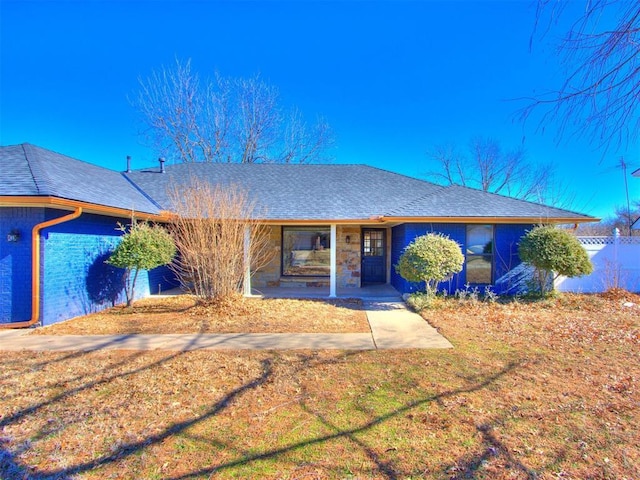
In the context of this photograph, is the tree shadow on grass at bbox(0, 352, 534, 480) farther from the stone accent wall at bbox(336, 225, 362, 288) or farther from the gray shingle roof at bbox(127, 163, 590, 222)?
the stone accent wall at bbox(336, 225, 362, 288)

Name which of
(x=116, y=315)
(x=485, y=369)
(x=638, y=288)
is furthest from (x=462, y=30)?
(x=638, y=288)

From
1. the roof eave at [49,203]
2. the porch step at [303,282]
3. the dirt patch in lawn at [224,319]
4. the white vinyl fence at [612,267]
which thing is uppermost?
the roof eave at [49,203]

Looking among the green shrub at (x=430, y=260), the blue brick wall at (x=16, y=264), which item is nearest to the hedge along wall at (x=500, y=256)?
the green shrub at (x=430, y=260)

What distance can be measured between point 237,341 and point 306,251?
6304 mm

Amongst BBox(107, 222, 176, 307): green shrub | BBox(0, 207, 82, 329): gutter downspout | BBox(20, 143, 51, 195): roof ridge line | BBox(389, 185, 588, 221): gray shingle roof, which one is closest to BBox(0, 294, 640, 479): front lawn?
BBox(0, 207, 82, 329): gutter downspout

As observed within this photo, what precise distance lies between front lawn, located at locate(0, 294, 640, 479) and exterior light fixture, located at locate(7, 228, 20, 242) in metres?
2.60

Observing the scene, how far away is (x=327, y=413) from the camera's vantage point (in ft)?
10.2

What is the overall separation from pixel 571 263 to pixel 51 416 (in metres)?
→ 10.2

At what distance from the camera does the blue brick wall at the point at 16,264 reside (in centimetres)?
624

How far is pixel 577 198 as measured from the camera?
70.7ft

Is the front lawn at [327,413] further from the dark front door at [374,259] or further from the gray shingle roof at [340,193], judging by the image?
the dark front door at [374,259]

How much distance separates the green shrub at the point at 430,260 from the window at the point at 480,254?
154cm

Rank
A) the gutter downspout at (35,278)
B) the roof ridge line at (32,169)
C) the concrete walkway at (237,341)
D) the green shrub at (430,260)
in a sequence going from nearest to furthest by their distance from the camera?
the concrete walkway at (237,341) → the gutter downspout at (35,278) → the roof ridge line at (32,169) → the green shrub at (430,260)

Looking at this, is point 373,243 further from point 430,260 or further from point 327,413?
point 327,413
